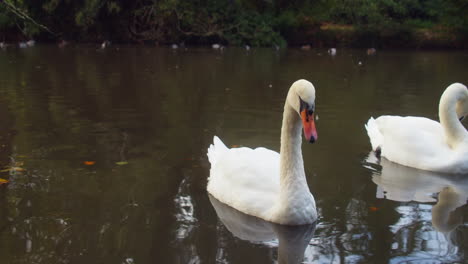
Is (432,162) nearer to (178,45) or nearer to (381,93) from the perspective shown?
(381,93)

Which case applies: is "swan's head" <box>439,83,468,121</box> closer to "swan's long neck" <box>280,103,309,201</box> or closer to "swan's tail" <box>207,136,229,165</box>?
"swan's tail" <box>207,136,229,165</box>

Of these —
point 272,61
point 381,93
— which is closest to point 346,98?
point 381,93

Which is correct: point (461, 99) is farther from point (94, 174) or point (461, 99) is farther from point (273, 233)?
point (94, 174)

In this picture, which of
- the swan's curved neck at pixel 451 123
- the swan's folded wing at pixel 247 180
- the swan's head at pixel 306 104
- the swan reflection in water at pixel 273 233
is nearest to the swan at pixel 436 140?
the swan's curved neck at pixel 451 123

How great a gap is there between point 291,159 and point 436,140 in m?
2.83

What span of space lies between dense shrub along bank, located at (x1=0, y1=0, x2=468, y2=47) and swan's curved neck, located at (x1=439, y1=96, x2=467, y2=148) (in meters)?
22.7

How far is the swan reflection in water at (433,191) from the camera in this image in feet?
16.0

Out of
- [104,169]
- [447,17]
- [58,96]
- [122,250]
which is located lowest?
[122,250]

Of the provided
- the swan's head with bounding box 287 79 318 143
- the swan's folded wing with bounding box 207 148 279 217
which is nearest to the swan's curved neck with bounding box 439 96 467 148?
the swan's folded wing with bounding box 207 148 279 217

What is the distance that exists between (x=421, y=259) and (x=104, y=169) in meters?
3.54

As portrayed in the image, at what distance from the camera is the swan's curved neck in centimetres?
651

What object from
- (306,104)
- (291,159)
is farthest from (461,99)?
(306,104)

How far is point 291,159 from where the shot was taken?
4.63 metres

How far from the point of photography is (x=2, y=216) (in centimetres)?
474
